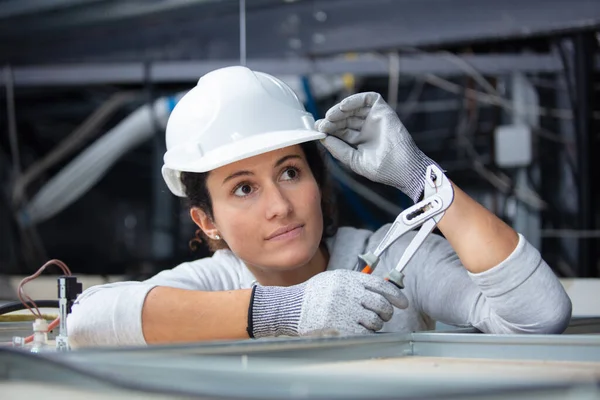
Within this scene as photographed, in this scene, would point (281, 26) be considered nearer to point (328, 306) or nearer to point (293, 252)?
point (293, 252)

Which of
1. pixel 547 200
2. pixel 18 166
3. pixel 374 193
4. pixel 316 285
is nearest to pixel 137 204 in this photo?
pixel 18 166

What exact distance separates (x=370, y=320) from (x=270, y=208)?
274 mm

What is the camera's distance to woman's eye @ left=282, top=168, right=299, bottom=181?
4.60ft

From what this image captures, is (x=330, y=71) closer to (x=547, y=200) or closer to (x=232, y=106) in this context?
(x=547, y=200)

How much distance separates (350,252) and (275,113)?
276 mm

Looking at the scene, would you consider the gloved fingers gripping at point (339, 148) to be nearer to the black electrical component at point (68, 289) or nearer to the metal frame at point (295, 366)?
the metal frame at point (295, 366)

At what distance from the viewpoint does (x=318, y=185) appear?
5.01ft

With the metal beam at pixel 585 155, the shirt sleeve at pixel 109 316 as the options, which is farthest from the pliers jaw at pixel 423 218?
the metal beam at pixel 585 155

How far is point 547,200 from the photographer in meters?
2.75

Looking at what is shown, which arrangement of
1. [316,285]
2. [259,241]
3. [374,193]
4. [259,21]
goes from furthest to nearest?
[374,193]
[259,21]
[259,241]
[316,285]

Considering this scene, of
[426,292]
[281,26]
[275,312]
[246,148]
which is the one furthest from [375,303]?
[281,26]

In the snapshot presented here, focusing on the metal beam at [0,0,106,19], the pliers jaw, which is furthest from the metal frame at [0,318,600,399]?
the metal beam at [0,0,106,19]

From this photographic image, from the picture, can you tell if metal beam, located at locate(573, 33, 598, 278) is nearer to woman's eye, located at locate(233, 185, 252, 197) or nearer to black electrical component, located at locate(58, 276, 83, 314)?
woman's eye, located at locate(233, 185, 252, 197)

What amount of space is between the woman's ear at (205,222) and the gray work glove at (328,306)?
32 cm
